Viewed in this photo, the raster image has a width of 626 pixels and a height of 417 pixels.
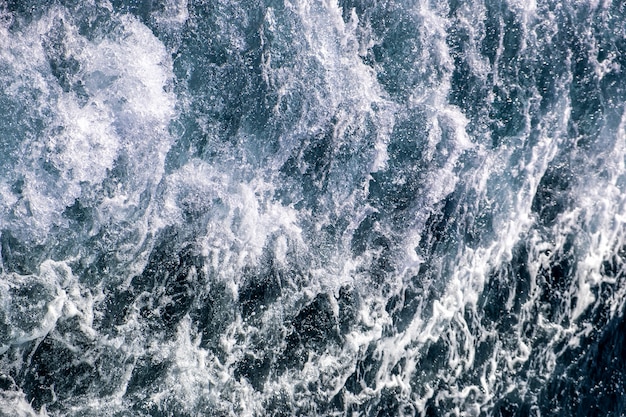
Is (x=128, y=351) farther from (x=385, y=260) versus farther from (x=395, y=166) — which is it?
(x=395, y=166)

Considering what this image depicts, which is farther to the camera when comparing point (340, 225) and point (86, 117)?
point (340, 225)

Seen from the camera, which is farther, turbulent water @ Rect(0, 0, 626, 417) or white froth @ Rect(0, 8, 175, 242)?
turbulent water @ Rect(0, 0, 626, 417)

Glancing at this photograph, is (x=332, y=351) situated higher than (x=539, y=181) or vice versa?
(x=539, y=181)

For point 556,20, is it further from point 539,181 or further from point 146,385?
point 146,385

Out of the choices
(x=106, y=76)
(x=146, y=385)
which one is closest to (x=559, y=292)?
(x=146, y=385)

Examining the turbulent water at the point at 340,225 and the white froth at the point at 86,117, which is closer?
the white froth at the point at 86,117

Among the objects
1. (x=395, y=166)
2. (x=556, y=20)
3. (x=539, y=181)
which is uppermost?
(x=556, y=20)

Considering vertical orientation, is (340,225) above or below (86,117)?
above
